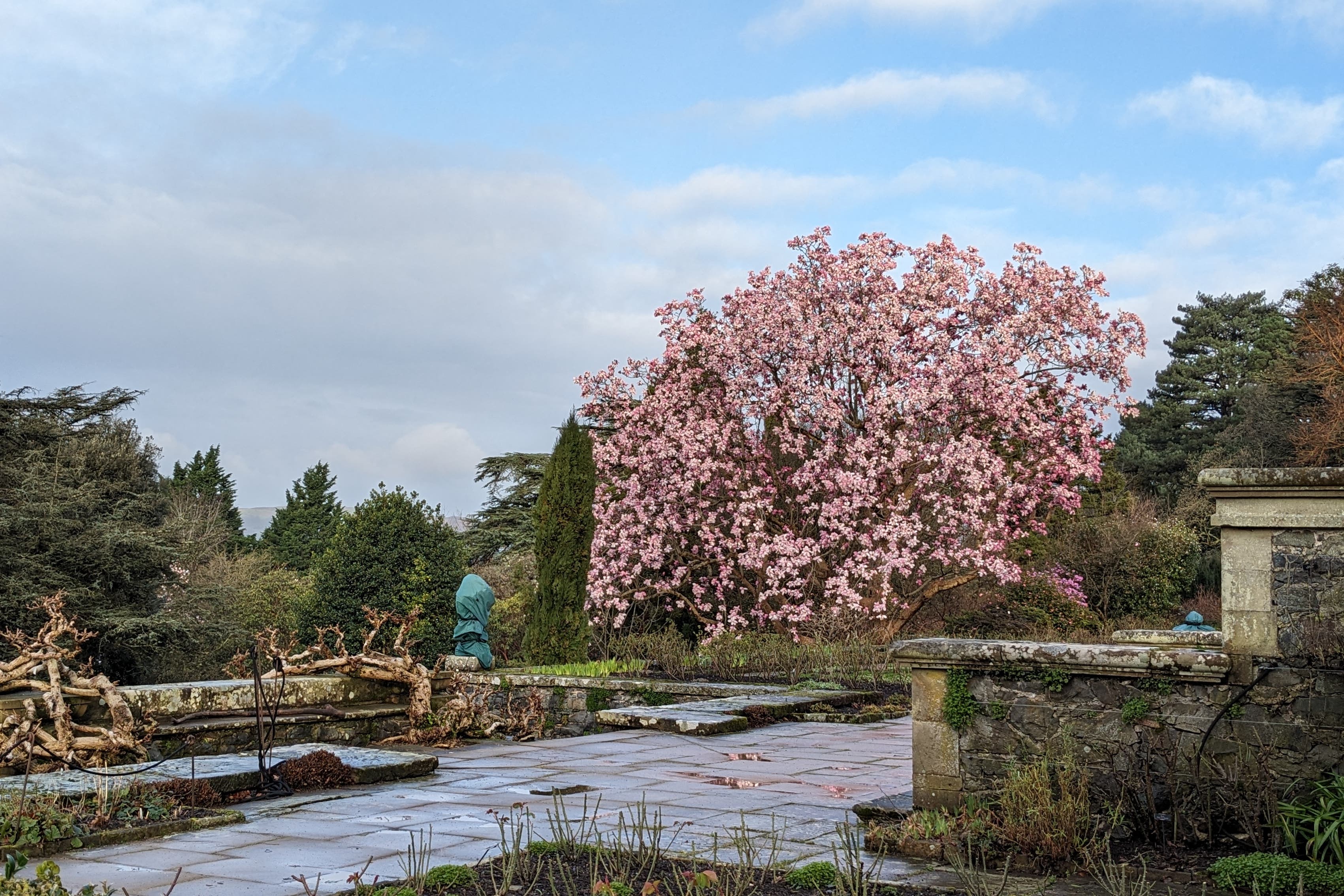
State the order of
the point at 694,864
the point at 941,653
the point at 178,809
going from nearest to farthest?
the point at 694,864 → the point at 941,653 → the point at 178,809

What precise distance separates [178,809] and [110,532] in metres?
14.4

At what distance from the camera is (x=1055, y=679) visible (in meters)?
5.25

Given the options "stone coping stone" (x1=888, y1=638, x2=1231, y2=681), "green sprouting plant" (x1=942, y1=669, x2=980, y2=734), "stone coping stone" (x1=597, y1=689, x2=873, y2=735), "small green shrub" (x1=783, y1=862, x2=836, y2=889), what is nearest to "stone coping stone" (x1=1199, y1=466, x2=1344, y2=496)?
"stone coping stone" (x1=888, y1=638, x2=1231, y2=681)

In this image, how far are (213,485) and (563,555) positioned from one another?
30.4 m

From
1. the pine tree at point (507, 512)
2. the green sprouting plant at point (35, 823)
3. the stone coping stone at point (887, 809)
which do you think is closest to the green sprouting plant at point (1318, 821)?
the stone coping stone at point (887, 809)

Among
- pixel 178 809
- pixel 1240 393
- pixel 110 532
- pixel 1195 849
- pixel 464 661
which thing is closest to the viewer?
pixel 1195 849

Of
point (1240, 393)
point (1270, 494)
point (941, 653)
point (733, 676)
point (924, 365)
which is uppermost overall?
point (1240, 393)

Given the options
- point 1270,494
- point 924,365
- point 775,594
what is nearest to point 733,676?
point 775,594

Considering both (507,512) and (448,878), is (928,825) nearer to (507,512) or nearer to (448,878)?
(448,878)

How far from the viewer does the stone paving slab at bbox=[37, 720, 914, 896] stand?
15.7 feet

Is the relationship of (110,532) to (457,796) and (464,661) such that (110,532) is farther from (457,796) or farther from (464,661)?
(457,796)

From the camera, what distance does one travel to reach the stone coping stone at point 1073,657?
4992mm

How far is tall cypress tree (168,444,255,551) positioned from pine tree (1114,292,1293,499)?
30.5 m

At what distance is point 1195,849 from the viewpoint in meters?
4.85
